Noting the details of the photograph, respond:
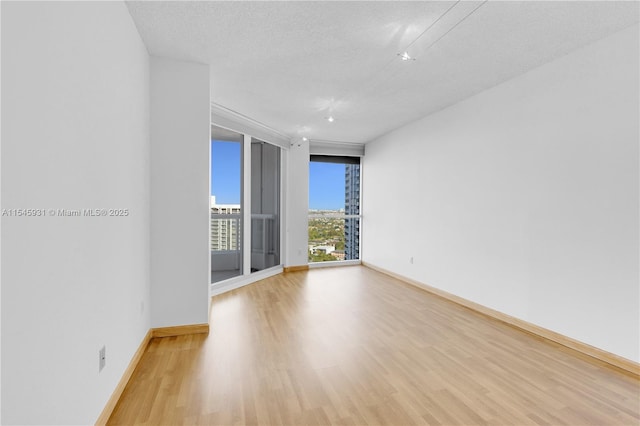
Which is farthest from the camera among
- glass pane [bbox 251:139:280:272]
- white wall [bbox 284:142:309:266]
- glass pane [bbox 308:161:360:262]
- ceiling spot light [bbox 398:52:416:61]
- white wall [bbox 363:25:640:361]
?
glass pane [bbox 308:161:360:262]

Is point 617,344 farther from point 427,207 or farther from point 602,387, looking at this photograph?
point 427,207

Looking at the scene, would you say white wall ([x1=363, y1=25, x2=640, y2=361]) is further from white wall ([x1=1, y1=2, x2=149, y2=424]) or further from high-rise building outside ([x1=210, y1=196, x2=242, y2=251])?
white wall ([x1=1, y1=2, x2=149, y2=424])

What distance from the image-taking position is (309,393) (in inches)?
76.8

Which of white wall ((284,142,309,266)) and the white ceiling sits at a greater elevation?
the white ceiling

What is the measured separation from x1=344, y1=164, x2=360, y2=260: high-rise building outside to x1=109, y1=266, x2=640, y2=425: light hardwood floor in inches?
132

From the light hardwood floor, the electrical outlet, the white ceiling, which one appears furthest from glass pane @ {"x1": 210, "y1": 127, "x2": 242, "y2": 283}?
the electrical outlet

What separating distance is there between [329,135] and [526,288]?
4.17 meters

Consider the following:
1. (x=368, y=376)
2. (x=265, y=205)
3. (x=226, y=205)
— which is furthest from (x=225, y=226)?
(x=368, y=376)

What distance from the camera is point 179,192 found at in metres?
2.85

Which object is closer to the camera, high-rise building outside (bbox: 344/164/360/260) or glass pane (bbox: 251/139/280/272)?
glass pane (bbox: 251/139/280/272)

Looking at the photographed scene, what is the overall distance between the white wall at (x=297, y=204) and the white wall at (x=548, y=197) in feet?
8.09

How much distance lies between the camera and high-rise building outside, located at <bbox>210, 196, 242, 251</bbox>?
Result: 14.7 feet

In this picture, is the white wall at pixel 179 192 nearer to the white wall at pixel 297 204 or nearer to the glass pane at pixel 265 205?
the glass pane at pixel 265 205

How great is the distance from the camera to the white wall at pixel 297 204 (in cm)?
590
